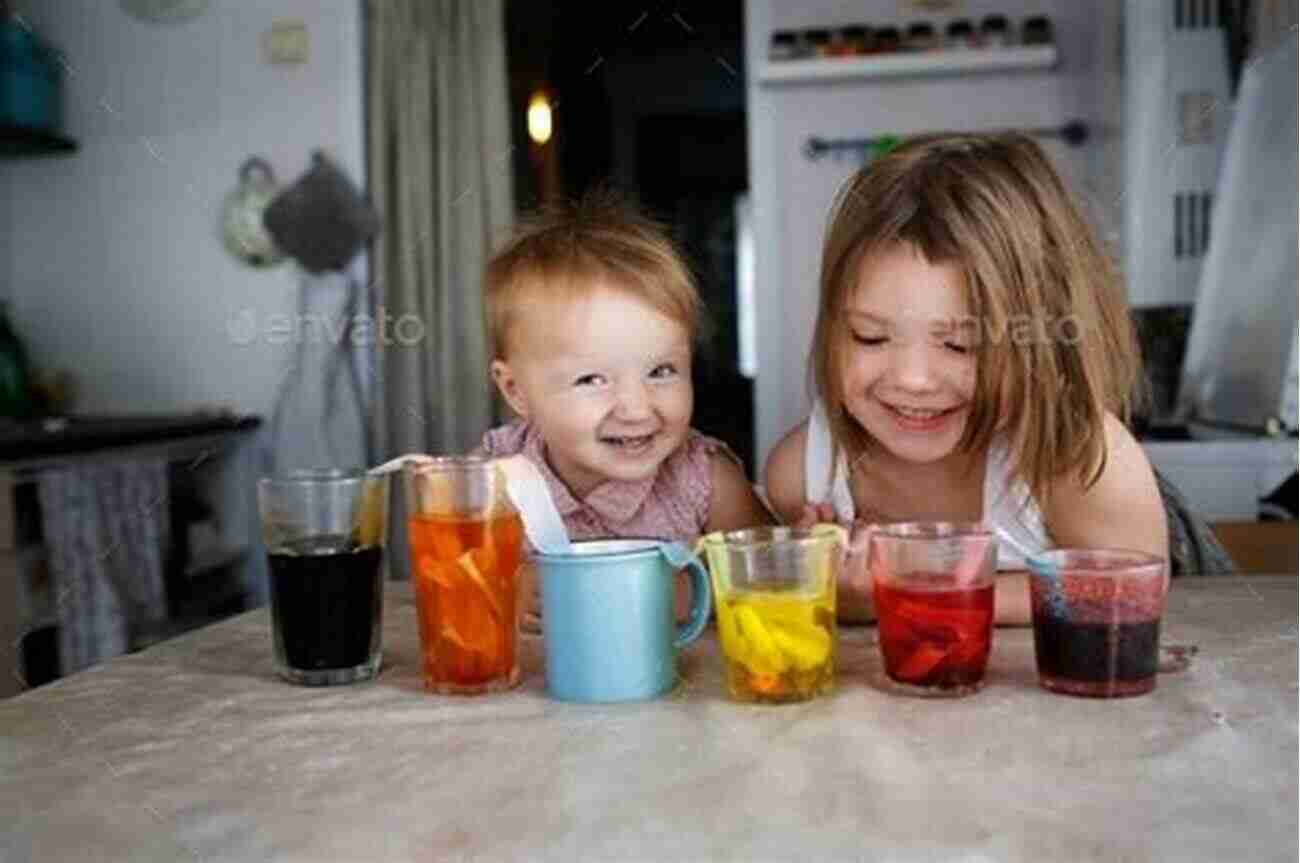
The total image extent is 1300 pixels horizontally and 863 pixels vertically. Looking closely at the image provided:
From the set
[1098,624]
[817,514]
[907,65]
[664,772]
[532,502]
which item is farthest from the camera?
[907,65]

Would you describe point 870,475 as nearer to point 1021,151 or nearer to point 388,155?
point 1021,151

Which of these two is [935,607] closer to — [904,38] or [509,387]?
[509,387]

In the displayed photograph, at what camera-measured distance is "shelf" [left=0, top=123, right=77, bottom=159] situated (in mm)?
2473

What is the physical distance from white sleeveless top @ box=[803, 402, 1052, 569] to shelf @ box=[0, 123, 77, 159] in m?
2.03

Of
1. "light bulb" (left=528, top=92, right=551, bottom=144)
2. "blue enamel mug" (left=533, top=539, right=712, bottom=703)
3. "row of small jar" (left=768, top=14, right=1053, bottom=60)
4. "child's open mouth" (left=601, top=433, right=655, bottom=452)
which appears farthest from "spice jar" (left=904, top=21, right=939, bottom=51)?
"blue enamel mug" (left=533, top=539, right=712, bottom=703)

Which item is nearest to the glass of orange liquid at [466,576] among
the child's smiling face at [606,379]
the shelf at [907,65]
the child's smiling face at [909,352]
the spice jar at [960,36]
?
the child's smiling face at [606,379]

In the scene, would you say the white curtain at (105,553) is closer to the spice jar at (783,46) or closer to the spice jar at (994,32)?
the spice jar at (783,46)

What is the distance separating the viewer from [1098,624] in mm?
641

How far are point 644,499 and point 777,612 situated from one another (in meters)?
0.32

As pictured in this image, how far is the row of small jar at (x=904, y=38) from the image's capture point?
5.88 ft

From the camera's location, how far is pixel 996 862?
431mm

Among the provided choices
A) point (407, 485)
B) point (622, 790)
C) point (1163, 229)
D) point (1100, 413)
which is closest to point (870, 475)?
point (1100, 413)

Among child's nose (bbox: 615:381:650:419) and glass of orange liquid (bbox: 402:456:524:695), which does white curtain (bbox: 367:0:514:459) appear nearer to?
child's nose (bbox: 615:381:650:419)

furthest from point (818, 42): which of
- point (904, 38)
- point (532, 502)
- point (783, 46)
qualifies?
point (532, 502)
